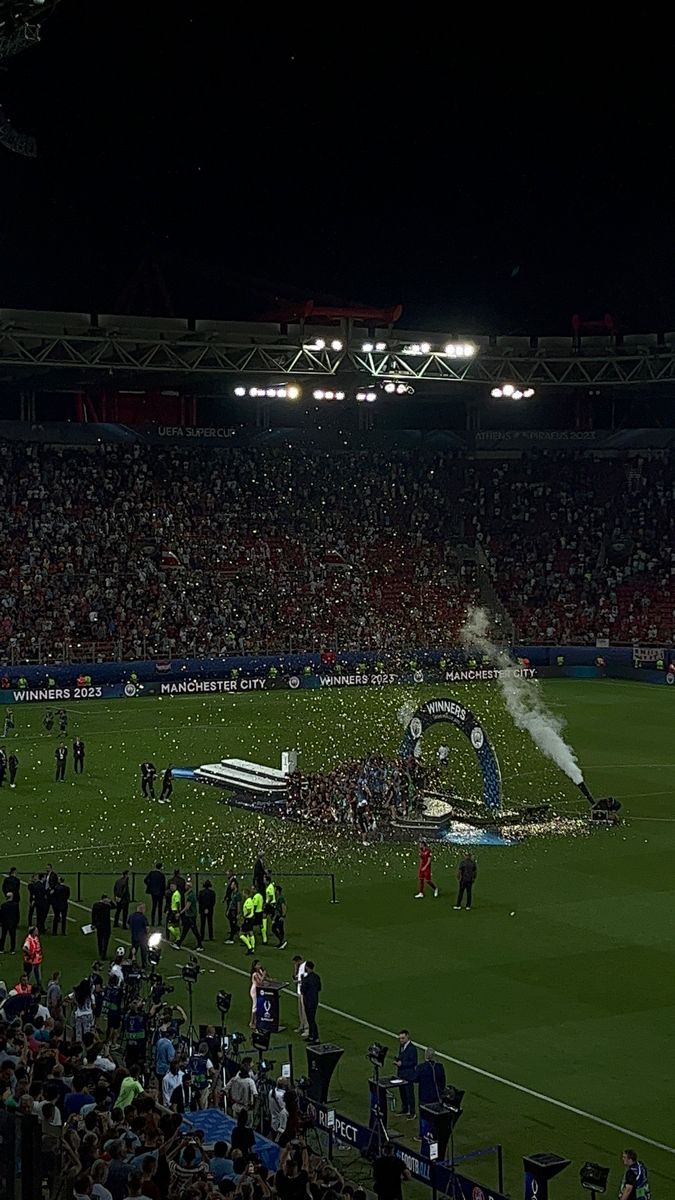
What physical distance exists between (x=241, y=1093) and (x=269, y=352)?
1794 inches

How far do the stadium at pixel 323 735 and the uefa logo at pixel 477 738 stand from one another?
186mm

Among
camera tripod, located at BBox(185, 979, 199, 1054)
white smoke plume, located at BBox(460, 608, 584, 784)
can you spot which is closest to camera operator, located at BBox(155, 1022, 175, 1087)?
camera tripod, located at BBox(185, 979, 199, 1054)

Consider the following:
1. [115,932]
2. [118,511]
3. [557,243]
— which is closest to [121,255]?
[118,511]

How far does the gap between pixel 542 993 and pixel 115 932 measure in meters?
8.36

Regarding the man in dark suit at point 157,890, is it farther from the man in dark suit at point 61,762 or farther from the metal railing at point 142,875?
the man in dark suit at point 61,762

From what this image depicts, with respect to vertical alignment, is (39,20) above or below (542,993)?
above

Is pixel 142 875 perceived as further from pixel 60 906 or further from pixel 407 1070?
pixel 407 1070

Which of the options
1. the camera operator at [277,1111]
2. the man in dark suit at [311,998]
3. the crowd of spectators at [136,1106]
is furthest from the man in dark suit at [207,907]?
the camera operator at [277,1111]

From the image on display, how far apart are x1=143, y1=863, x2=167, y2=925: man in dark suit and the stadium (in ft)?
0.23

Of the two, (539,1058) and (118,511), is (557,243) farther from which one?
(539,1058)

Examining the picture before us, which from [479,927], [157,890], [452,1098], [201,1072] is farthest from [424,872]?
[452,1098]

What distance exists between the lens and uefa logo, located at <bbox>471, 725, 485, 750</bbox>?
127 ft

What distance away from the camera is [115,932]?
29.2 meters

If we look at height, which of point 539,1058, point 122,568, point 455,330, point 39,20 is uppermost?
point 455,330
